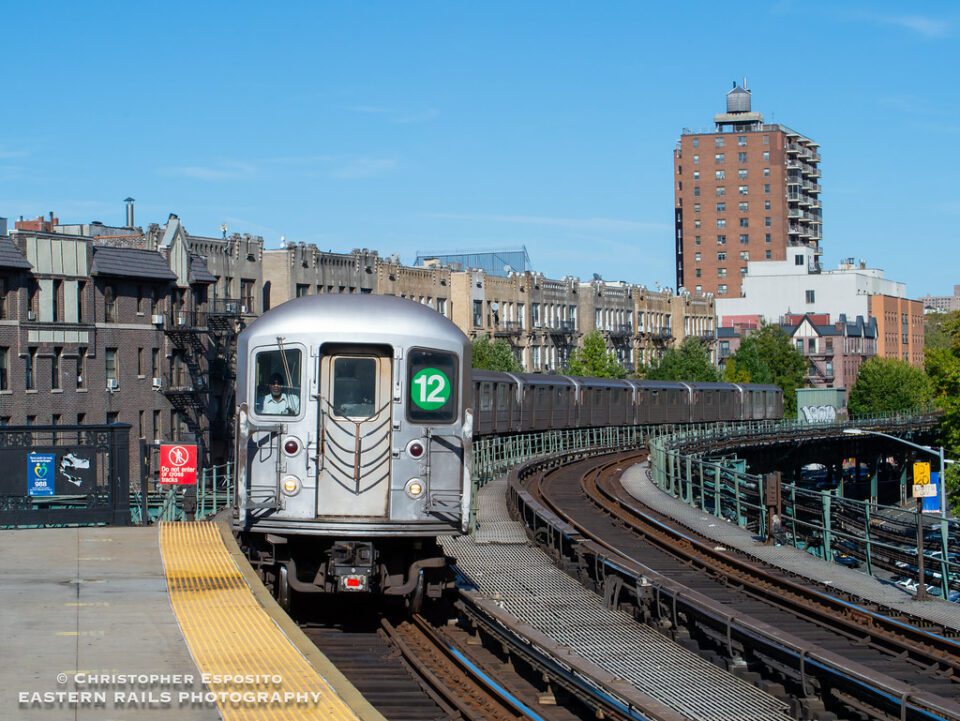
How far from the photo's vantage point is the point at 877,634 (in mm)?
15266

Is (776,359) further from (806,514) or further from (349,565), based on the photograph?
(349,565)

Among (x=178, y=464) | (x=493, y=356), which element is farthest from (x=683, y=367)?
(x=178, y=464)

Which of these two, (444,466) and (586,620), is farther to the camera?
(586,620)

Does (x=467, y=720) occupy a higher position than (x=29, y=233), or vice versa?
(x=29, y=233)

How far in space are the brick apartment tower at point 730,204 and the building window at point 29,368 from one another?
4288 inches

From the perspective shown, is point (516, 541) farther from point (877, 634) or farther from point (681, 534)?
point (877, 634)

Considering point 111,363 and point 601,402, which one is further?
point 601,402

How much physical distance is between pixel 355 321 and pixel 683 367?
266 feet

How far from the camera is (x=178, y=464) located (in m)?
24.9

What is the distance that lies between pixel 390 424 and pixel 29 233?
3740 centimetres

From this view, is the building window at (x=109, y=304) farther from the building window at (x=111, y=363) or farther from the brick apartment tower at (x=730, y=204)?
the brick apartment tower at (x=730, y=204)

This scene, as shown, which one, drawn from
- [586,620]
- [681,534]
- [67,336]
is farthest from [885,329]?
[586,620]

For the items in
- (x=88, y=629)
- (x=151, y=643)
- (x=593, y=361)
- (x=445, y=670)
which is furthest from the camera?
(x=593, y=361)

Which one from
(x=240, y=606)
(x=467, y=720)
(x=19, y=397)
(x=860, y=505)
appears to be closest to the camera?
(x=467, y=720)
